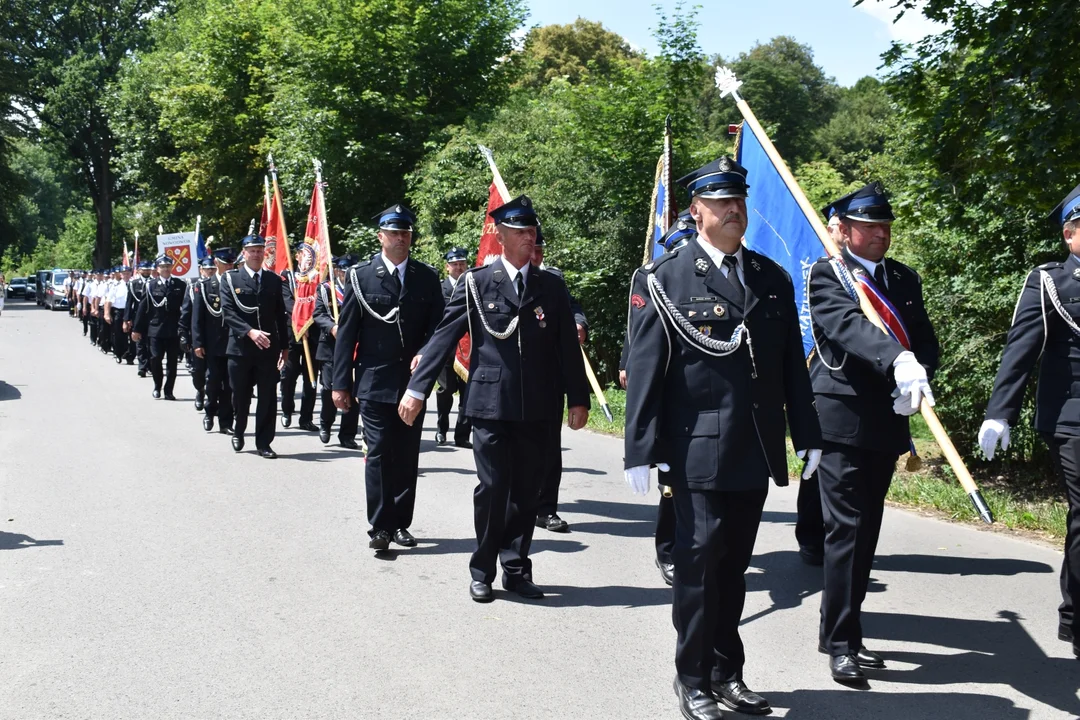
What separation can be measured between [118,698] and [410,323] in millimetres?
3567

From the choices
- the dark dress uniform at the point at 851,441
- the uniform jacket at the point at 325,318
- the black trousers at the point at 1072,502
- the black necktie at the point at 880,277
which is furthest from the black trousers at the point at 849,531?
the uniform jacket at the point at 325,318

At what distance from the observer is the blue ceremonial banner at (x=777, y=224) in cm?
662

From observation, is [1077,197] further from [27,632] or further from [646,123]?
[646,123]

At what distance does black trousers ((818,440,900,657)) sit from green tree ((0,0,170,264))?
6285 centimetres

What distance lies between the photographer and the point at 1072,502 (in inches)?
212

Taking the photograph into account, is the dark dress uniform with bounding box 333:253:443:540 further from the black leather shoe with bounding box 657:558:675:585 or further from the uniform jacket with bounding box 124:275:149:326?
the uniform jacket with bounding box 124:275:149:326

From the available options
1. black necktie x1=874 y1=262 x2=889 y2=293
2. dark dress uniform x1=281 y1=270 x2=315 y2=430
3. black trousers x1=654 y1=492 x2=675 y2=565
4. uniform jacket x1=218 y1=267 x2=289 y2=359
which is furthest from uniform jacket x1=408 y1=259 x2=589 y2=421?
dark dress uniform x1=281 y1=270 x2=315 y2=430

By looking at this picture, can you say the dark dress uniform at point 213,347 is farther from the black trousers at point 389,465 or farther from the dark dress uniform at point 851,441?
the dark dress uniform at point 851,441

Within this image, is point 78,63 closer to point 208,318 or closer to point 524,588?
point 208,318

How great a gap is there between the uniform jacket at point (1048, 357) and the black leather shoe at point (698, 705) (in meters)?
2.03

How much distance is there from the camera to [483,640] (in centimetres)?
556

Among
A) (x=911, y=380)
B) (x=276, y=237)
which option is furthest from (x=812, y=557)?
(x=276, y=237)

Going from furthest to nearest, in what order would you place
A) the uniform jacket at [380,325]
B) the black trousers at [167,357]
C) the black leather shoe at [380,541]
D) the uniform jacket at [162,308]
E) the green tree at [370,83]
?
the green tree at [370,83] < the uniform jacket at [162,308] < the black trousers at [167,357] < the uniform jacket at [380,325] < the black leather shoe at [380,541]

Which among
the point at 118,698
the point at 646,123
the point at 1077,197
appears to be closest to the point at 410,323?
the point at 118,698
